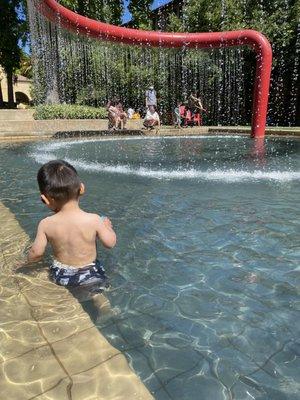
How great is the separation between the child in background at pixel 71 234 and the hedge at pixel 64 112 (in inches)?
767

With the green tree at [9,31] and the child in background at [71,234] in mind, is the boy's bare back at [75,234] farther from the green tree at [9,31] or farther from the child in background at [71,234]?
the green tree at [9,31]

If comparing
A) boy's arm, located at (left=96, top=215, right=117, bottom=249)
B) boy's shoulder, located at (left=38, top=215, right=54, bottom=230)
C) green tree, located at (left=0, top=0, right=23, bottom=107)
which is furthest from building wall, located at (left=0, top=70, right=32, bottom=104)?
boy's arm, located at (left=96, top=215, right=117, bottom=249)

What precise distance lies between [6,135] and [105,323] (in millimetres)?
15415

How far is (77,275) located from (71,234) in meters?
0.33

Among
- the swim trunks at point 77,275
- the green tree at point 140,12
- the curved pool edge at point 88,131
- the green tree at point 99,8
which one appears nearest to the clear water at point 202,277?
the swim trunks at point 77,275

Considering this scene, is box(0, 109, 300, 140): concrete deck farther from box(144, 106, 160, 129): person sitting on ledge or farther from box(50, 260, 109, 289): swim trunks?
box(50, 260, 109, 289): swim trunks

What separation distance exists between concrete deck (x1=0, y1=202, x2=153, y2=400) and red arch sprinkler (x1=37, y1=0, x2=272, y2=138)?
43.2ft

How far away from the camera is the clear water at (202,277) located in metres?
2.33

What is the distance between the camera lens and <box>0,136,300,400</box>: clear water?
2328 mm

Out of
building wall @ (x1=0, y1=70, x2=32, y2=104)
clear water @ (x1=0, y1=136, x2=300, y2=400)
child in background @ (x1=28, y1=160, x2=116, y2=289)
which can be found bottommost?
clear water @ (x1=0, y1=136, x2=300, y2=400)

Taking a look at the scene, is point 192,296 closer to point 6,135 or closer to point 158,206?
point 158,206

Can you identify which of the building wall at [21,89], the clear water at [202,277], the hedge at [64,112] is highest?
the building wall at [21,89]

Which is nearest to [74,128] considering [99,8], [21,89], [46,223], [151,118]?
[151,118]

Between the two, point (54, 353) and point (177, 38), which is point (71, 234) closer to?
point (54, 353)
